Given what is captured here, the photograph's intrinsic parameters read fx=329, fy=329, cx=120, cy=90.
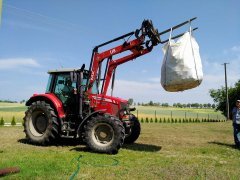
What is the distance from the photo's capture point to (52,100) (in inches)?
447

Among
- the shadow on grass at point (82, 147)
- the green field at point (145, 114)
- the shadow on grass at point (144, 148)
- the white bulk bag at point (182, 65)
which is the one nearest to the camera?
the white bulk bag at point (182, 65)

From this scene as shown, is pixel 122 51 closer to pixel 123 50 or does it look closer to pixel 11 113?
pixel 123 50

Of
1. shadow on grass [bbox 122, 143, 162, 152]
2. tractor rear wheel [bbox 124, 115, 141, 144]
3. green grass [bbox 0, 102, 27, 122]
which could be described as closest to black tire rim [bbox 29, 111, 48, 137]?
shadow on grass [bbox 122, 143, 162, 152]

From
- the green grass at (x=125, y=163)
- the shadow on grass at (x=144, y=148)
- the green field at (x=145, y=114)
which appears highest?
the green field at (x=145, y=114)

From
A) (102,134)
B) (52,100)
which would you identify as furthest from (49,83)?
(102,134)

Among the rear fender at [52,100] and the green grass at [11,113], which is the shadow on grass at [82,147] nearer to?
the rear fender at [52,100]

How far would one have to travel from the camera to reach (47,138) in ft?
35.9

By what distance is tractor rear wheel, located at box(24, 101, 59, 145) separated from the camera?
10930mm

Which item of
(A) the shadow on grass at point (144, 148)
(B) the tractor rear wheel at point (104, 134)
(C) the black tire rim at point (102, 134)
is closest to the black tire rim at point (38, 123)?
(B) the tractor rear wheel at point (104, 134)

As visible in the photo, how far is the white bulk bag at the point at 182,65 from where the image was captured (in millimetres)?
9086

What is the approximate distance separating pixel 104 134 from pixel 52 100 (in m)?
2.43

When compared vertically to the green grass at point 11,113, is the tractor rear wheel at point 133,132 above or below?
below

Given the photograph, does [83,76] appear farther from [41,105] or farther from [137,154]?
[137,154]

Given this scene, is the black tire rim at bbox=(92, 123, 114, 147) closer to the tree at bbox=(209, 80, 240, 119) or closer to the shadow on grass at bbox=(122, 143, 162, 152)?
the shadow on grass at bbox=(122, 143, 162, 152)
